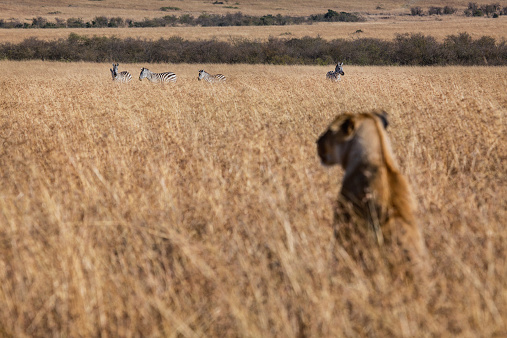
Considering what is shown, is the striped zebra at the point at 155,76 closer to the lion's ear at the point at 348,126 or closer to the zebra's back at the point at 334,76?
the zebra's back at the point at 334,76

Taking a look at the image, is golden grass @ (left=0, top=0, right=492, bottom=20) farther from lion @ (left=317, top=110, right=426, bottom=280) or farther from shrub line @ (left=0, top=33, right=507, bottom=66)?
lion @ (left=317, top=110, right=426, bottom=280)

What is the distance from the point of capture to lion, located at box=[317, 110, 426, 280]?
2.90 m

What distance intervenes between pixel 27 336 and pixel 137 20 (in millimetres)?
81894

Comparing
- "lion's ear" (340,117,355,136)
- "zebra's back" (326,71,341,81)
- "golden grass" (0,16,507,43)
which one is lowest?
"zebra's back" (326,71,341,81)

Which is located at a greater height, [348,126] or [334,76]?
[348,126]

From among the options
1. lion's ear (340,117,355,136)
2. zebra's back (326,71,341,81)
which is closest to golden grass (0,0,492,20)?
zebra's back (326,71,341,81)

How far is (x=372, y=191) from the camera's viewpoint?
3.04 metres

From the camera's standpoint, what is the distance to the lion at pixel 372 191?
2.90m

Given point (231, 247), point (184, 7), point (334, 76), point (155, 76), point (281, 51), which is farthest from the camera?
point (184, 7)

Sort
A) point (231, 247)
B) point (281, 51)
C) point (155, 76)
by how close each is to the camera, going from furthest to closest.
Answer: point (281, 51), point (155, 76), point (231, 247)

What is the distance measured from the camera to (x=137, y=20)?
7894cm

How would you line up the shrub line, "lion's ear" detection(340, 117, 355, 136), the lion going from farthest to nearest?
1. the shrub line
2. "lion's ear" detection(340, 117, 355, 136)
3. the lion

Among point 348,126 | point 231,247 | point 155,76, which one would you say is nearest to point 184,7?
point 155,76

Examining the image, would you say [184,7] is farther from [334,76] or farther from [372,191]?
[372,191]
